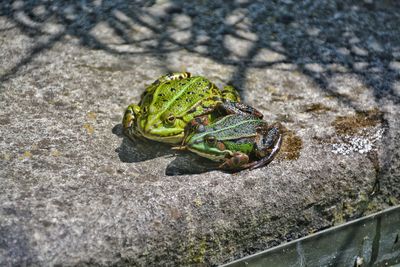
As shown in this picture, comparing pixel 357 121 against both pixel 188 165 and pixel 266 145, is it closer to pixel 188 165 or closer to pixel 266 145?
pixel 266 145

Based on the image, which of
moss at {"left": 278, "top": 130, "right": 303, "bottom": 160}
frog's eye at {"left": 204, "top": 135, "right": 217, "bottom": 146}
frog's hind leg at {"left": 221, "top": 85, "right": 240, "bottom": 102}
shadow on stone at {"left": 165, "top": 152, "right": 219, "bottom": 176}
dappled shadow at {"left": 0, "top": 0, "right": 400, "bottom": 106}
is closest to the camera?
frog's eye at {"left": 204, "top": 135, "right": 217, "bottom": 146}

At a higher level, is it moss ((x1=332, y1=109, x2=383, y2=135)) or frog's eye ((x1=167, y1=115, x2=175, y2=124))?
frog's eye ((x1=167, y1=115, x2=175, y2=124))

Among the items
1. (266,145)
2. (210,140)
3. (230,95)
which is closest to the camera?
(210,140)

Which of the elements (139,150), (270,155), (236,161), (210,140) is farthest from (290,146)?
(139,150)

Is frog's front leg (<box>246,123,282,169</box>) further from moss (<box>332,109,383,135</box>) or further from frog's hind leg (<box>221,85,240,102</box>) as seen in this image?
moss (<box>332,109,383,135</box>)

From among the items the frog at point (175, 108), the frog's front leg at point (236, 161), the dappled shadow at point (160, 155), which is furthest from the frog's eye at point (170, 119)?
the frog's front leg at point (236, 161)

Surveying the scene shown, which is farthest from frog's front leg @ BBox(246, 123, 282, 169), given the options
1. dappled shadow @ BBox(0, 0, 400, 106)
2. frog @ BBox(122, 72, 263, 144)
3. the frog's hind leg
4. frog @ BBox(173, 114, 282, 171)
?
dappled shadow @ BBox(0, 0, 400, 106)

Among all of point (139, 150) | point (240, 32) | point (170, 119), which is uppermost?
point (170, 119)
